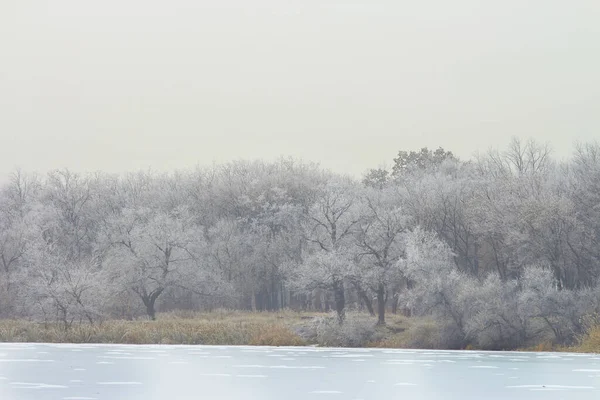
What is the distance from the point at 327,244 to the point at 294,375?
1358 inches

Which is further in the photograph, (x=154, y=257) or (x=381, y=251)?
(x=154, y=257)

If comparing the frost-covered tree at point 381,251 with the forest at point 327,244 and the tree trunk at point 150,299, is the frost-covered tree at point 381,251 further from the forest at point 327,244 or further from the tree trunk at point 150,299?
the tree trunk at point 150,299

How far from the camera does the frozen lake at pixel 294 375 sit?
23484mm

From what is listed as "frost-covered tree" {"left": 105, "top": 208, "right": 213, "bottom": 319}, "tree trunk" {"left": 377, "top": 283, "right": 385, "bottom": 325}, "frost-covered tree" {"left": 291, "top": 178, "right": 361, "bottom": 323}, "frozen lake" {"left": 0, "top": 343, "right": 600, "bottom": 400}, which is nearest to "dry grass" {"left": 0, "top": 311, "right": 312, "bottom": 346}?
"frost-covered tree" {"left": 291, "top": 178, "right": 361, "bottom": 323}

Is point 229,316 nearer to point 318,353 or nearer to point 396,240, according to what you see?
point 396,240

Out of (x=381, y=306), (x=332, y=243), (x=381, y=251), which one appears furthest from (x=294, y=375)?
(x=332, y=243)

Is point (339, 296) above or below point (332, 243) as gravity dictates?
below

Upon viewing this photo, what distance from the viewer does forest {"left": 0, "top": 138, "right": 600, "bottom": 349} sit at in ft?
157

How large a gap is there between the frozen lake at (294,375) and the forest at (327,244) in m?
6.49

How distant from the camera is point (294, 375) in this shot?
1157 inches

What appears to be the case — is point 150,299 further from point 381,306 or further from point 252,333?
point 381,306

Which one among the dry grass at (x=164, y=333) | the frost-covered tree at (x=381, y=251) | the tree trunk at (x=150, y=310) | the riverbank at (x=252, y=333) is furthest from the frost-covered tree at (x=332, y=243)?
the tree trunk at (x=150, y=310)

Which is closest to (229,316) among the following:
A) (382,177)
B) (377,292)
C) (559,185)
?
(377,292)

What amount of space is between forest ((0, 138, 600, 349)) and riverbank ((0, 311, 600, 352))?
1.42 metres
